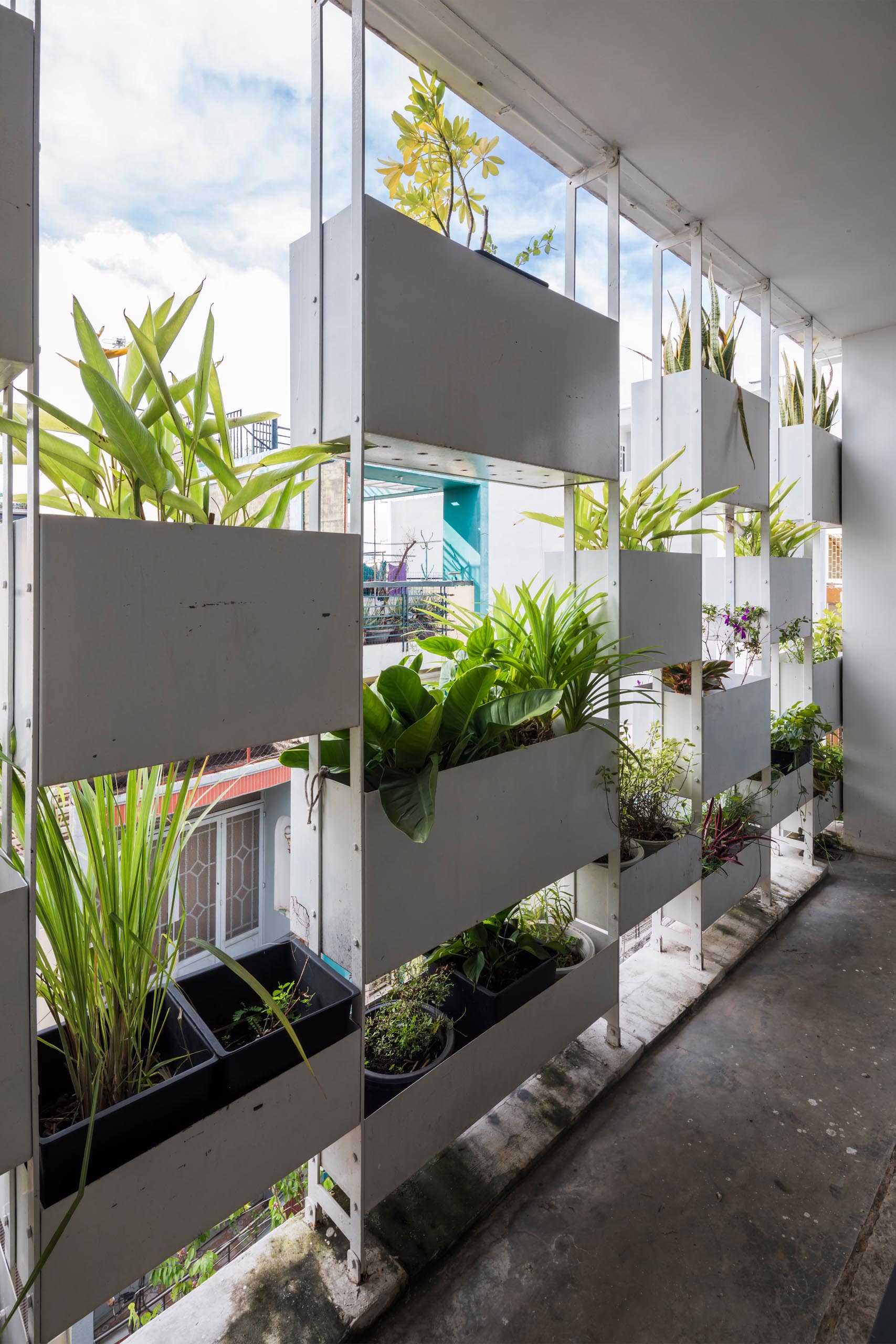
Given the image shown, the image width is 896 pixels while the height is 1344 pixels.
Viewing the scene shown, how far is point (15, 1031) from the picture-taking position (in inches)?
37.4

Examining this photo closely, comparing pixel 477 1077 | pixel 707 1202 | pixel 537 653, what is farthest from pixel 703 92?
pixel 707 1202

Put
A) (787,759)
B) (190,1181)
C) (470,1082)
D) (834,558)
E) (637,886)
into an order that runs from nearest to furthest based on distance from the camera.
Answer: (190,1181) < (470,1082) < (637,886) < (787,759) < (834,558)

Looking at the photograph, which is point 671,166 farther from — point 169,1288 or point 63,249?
point 169,1288

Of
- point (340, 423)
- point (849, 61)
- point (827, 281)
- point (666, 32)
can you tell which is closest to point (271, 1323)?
point (340, 423)

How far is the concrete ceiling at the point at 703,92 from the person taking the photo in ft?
5.35

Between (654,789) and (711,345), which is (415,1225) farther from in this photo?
(711,345)

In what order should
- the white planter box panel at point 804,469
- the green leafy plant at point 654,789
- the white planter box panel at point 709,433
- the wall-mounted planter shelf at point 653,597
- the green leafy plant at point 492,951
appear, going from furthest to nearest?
1. the white planter box panel at point 804,469
2. the white planter box panel at point 709,433
3. the green leafy plant at point 654,789
4. the wall-mounted planter shelf at point 653,597
5. the green leafy plant at point 492,951

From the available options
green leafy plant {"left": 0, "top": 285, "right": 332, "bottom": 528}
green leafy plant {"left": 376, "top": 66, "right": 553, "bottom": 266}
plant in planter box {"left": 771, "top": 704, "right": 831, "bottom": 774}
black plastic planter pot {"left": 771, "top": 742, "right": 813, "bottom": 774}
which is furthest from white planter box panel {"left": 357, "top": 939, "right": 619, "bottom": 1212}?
green leafy plant {"left": 376, "top": 66, "right": 553, "bottom": 266}

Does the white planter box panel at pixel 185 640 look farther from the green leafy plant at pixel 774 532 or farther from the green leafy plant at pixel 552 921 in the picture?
the green leafy plant at pixel 774 532

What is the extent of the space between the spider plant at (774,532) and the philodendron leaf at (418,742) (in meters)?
2.19

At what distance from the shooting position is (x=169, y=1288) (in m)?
1.58

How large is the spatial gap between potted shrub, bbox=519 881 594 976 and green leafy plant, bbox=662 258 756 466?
189 centimetres

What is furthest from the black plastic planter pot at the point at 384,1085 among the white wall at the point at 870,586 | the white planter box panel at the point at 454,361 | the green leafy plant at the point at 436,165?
the white wall at the point at 870,586

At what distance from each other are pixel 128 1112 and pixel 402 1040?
0.65 m
